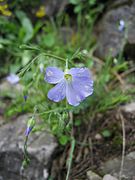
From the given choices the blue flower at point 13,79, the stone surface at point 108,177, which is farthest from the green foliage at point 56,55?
the stone surface at point 108,177

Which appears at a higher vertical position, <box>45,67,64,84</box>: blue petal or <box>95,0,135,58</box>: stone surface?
<box>95,0,135,58</box>: stone surface

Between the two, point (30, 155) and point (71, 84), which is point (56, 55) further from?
point (71, 84)

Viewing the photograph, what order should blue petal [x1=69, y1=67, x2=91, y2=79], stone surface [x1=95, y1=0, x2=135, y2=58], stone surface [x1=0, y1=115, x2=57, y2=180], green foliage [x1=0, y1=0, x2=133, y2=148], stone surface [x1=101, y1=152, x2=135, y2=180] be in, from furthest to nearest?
stone surface [x1=95, y1=0, x2=135, y2=58], green foliage [x1=0, y1=0, x2=133, y2=148], stone surface [x1=0, y1=115, x2=57, y2=180], stone surface [x1=101, y1=152, x2=135, y2=180], blue petal [x1=69, y1=67, x2=91, y2=79]

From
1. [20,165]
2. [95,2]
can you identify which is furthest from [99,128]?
[95,2]

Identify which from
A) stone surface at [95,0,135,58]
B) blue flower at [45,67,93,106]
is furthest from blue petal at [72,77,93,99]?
stone surface at [95,0,135,58]

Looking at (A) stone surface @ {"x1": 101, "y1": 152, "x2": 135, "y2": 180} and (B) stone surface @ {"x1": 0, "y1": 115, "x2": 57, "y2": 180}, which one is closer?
(A) stone surface @ {"x1": 101, "y1": 152, "x2": 135, "y2": 180}

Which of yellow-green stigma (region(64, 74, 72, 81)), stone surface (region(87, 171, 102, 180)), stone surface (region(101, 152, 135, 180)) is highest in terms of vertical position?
yellow-green stigma (region(64, 74, 72, 81))

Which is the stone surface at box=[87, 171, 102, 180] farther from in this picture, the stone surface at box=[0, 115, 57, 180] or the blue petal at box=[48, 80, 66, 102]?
the blue petal at box=[48, 80, 66, 102]
